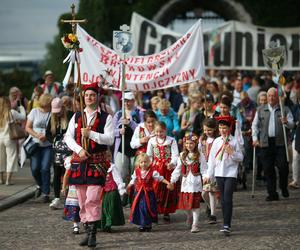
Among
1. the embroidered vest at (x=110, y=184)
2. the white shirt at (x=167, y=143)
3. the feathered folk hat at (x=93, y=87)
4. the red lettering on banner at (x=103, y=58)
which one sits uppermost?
the red lettering on banner at (x=103, y=58)

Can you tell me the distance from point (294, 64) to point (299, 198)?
24.9ft

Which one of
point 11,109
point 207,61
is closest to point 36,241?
point 11,109

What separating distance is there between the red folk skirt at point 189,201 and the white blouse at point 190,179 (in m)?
0.06

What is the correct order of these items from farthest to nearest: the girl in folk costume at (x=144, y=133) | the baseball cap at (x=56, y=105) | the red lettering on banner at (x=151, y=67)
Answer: the red lettering on banner at (x=151, y=67) < the baseball cap at (x=56, y=105) < the girl in folk costume at (x=144, y=133)

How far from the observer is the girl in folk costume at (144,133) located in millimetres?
13047

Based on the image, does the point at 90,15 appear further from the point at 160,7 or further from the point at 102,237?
the point at 102,237

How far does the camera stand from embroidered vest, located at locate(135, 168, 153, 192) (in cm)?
1169

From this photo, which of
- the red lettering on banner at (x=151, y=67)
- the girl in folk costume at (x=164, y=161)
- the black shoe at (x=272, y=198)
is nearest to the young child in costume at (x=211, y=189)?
the girl in folk costume at (x=164, y=161)

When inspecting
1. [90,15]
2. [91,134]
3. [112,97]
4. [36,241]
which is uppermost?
[90,15]

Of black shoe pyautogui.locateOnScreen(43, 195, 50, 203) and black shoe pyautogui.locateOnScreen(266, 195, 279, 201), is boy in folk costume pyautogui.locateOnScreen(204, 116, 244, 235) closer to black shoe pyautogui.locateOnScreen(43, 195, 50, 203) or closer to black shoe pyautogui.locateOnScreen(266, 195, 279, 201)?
black shoe pyautogui.locateOnScreen(266, 195, 279, 201)

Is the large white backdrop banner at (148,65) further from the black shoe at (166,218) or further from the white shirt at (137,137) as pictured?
the black shoe at (166,218)

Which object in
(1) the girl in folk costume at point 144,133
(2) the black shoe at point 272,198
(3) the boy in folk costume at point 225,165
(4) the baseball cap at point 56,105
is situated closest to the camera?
(3) the boy in folk costume at point 225,165

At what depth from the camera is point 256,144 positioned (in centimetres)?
1440

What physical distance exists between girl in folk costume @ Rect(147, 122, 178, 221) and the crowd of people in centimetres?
1
